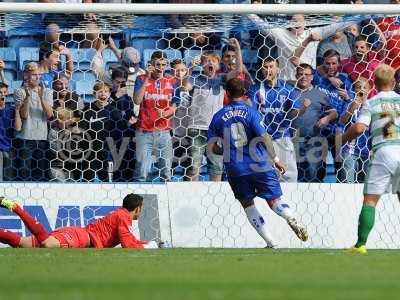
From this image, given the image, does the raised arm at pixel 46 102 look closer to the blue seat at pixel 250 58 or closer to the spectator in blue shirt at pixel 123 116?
the spectator in blue shirt at pixel 123 116

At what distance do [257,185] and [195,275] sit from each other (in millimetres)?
5258

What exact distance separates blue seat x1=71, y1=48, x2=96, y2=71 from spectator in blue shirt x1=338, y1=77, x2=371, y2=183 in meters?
3.30

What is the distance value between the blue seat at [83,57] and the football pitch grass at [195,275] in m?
3.38

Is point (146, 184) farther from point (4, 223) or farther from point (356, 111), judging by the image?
point (356, 111)

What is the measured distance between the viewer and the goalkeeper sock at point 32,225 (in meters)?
13.0

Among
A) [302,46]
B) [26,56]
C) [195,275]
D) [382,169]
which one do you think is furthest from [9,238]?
[195,275]

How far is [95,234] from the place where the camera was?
1348 cm

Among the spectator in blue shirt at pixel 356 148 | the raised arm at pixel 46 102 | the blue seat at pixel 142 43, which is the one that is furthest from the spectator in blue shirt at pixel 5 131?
the spectator in blue shirt at pixel 356 148

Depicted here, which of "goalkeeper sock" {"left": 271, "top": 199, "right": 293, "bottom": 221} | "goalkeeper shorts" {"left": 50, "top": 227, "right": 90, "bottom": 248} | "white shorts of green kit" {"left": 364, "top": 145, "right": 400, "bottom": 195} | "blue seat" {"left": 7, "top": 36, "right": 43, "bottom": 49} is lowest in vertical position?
"goalkeeper shorts" {"left": 50, "top": 227, "right": 90, "bottom": 248}

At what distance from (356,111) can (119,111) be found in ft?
9.98

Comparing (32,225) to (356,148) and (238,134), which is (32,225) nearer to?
(238,134)

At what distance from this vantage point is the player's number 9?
44.9 ft

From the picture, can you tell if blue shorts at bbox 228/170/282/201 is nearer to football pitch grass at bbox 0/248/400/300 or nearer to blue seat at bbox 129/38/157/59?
football pitch grass at bbox 0/248/400/300

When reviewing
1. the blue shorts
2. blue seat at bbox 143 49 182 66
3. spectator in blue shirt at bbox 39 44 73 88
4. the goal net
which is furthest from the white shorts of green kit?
spectator in blue shirt at bbox 39 44 73 88
